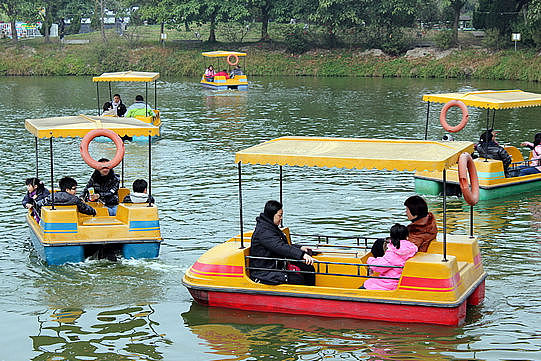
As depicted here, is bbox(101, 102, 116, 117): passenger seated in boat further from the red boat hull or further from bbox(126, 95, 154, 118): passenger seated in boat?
the red boat hull

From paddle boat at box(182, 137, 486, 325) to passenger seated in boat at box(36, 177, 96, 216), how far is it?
3107 mm

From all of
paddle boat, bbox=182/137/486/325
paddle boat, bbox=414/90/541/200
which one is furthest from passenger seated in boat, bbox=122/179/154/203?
paddle boat, bbox=414/90/541/200

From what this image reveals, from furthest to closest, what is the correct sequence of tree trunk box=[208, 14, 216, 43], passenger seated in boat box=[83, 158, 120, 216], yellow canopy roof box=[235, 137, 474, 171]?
tree trunk box=[208, 14, 216, 43] → passenger seated in boat box=[83, 158, 120, 216] → yellow canopy roof box=[235, 137, 474, 171]

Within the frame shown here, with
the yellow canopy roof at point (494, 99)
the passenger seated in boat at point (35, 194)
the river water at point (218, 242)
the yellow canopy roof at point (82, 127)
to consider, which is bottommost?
the river water at point (218, 242)

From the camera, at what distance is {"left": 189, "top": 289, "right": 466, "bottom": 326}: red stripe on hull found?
10430mm

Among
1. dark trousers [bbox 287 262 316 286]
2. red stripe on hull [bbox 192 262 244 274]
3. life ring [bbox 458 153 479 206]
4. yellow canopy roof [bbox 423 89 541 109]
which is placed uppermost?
yellow canopy roof [bbox 423 89 541 109]

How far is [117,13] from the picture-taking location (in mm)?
70750

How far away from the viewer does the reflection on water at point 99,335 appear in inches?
401

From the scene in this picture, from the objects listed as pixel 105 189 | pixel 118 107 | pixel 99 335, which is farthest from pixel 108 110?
pixel 99 335

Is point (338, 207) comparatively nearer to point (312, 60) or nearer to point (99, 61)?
point (312, 60)

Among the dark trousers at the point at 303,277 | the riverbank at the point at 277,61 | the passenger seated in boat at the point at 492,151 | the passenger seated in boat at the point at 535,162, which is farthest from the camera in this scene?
the riverbank at the point at 277,61

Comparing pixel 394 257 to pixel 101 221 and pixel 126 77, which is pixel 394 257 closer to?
pixel 101 221

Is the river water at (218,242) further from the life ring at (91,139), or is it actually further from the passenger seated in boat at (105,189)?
the life ring at (91,139)

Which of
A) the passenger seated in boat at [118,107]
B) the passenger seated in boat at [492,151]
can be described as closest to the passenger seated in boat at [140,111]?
the passenger seated in boat at [118,107]
